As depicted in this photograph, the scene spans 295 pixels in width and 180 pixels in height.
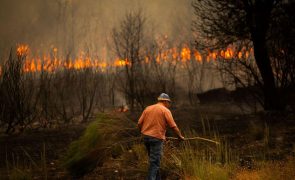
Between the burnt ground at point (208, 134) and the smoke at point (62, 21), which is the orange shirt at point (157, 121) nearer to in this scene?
the burnt ground at point (208, 134)

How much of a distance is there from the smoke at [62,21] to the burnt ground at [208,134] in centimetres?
4776

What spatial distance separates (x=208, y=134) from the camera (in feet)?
40.3

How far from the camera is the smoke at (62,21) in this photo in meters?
62.9

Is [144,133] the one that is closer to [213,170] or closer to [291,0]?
[213,170]

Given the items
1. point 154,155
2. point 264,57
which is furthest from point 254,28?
point 154,155

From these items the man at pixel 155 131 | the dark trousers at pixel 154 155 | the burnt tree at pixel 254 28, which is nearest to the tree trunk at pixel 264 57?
the burnt tree at pixel 254 28

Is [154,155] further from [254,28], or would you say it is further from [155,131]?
[254,28]

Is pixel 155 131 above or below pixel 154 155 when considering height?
above

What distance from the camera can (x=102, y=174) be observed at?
8.63m

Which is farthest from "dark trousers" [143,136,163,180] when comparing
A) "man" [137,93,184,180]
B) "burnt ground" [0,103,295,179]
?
"burnt ground" [0,103,295,179]

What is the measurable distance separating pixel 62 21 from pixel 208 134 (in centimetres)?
5819

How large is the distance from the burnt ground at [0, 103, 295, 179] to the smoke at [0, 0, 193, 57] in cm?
4776

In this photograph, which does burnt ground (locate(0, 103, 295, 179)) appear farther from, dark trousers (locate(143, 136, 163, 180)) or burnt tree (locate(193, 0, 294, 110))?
dark trousers (locate(143, 136, 163, 180))

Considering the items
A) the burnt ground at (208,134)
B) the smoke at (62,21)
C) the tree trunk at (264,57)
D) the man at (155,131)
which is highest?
the smoke at (62,21)
